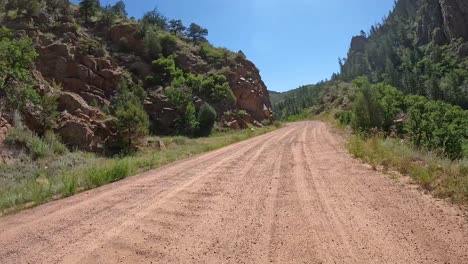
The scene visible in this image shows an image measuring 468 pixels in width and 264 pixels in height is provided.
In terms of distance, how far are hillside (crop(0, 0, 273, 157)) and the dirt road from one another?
17593 millimetres

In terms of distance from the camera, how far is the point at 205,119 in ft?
148

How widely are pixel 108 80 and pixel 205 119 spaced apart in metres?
12.9

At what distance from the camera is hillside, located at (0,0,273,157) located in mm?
25750

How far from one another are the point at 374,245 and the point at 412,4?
22114 cm

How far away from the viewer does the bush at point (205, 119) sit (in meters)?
44.9

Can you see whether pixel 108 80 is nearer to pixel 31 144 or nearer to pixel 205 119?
pixel 205 119

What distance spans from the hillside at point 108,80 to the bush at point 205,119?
132 millimetres

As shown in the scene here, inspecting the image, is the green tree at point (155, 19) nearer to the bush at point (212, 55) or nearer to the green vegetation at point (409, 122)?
the bush at point (212, 55)

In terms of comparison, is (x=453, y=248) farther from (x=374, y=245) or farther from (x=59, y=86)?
(x=59, y=86)

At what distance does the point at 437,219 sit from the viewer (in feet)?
17.9

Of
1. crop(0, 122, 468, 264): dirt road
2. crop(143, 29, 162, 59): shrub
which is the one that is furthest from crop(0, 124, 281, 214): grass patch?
crop(143, 29, 162, 59): shrub

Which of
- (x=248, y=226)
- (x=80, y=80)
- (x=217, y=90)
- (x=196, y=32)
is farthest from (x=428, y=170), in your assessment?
(x=196, y=32)

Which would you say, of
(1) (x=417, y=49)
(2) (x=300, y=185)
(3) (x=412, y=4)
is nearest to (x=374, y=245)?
(2) (x=300, y=185)

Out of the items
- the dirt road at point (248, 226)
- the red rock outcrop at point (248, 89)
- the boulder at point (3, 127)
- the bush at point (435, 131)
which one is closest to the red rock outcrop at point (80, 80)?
the boulder at point (3, 127)
